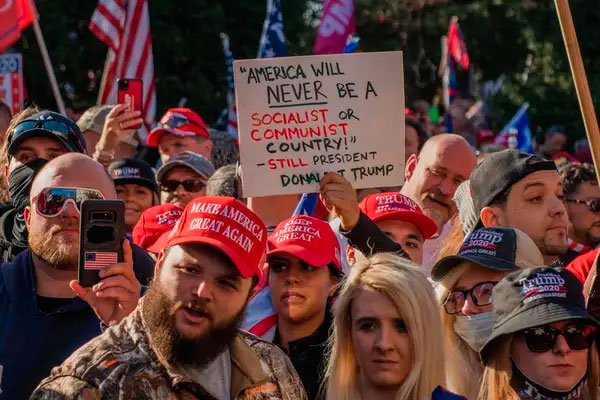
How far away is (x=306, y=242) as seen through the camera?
19.1 feet

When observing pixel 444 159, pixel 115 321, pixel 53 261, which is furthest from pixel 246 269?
pixel 444 159

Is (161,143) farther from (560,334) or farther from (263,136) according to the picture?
(560,334)

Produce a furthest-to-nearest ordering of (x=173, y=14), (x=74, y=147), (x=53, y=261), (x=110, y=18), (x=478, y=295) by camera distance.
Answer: (x=173, y=14) → (x=110, y=18) → (x=74, y=147) → (x=478, y=295) → (x=53, y=261)

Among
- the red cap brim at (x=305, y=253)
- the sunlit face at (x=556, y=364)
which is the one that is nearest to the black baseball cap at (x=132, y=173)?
the red cap brim at (x=305, y=253)

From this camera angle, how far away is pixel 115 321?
4.51m

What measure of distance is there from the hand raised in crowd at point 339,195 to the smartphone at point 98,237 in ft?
4.17

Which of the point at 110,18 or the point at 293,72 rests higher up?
the point at 110,18

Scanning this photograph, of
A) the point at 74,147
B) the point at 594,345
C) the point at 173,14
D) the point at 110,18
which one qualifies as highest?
the point at 173,14

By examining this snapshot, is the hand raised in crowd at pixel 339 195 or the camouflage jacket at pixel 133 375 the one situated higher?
the hand raised in crowd at pixel 339 195

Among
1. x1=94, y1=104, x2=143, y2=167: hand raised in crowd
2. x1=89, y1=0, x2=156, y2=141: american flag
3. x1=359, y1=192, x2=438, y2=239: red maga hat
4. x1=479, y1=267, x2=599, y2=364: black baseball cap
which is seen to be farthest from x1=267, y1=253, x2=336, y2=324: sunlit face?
x1=89, y1=0, x2=156, y2=141: american flag

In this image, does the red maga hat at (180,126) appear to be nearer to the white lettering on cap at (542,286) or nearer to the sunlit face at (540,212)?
the sunlit face at (540,212)

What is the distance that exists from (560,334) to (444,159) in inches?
109

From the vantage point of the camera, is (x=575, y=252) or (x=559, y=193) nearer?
(x=559, y=193)

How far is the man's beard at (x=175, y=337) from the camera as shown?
4.09 meters
